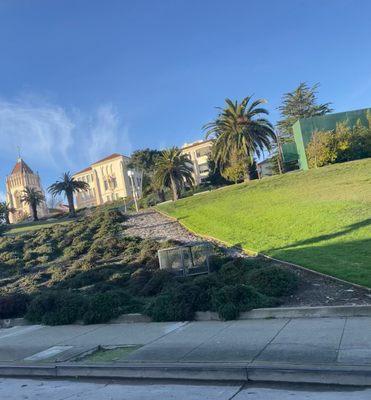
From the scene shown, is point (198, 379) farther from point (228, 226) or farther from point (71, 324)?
point (228, 226)

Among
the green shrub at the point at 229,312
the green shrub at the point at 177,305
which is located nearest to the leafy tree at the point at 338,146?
the green shrub at the point at 177,305

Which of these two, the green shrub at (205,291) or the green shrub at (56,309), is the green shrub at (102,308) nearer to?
the green shrub at (56,309)

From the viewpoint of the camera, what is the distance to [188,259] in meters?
13.1

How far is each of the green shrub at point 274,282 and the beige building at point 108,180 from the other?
334 feet

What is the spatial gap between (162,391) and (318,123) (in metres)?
49.5

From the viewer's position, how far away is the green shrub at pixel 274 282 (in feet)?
31.8

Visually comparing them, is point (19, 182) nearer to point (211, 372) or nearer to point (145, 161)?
point (145, 161)

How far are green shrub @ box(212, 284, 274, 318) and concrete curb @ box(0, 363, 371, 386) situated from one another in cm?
271

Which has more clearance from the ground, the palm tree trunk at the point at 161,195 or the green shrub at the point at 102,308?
the palm tree trunk at the point at 161,195

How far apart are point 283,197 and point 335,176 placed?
8909mm

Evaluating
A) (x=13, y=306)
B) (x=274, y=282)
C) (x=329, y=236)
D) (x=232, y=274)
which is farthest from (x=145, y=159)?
(x=274, y=282)

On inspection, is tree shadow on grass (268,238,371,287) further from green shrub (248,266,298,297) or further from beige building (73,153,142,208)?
beige building (73,153,142,208)

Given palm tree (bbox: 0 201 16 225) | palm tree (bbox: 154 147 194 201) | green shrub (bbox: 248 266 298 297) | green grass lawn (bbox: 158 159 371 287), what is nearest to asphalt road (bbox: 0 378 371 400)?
green shrub (bbox: 248 266 298 297)

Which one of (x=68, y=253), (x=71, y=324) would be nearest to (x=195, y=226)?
(x=68, y=253)
